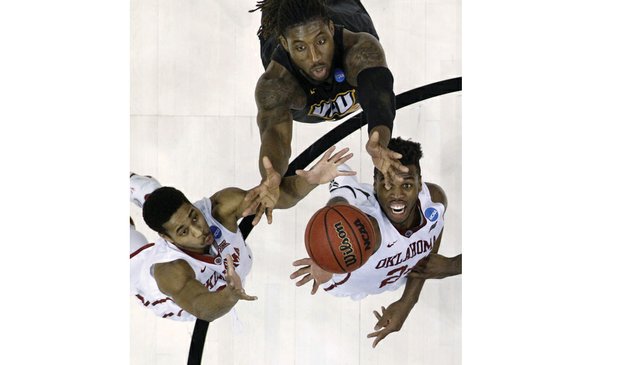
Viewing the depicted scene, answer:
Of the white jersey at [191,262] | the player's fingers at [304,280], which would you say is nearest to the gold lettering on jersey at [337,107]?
the white jersey at [191,262]

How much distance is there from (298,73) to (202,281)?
1170 millimetres

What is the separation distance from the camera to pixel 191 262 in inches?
188

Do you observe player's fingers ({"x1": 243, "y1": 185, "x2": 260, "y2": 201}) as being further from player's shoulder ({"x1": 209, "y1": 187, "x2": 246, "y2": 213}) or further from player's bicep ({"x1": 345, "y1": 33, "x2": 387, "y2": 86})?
player's bicep ({"x1": 345, "y1": 33, "x2": 387, "y2": 86})

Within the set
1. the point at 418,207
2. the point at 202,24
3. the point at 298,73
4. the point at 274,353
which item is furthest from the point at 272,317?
the point at 202,24

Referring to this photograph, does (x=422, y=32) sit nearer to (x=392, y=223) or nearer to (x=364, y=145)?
(x=364, y=145)

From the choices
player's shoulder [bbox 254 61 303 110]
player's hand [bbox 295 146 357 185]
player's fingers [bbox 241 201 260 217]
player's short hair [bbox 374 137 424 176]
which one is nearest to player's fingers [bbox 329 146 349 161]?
player's hand [bbox 295 146 357 185]

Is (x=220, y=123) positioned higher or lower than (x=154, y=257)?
higher

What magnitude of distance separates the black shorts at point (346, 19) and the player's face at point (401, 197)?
75cm

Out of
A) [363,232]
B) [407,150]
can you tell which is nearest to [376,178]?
[407,150]

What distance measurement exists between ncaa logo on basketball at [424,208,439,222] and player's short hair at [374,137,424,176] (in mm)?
199

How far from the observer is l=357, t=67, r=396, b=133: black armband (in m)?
4.71

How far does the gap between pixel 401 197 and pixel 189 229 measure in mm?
1101

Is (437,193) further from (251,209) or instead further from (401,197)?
(251,209)

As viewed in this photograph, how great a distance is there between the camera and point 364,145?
4.75 meters
